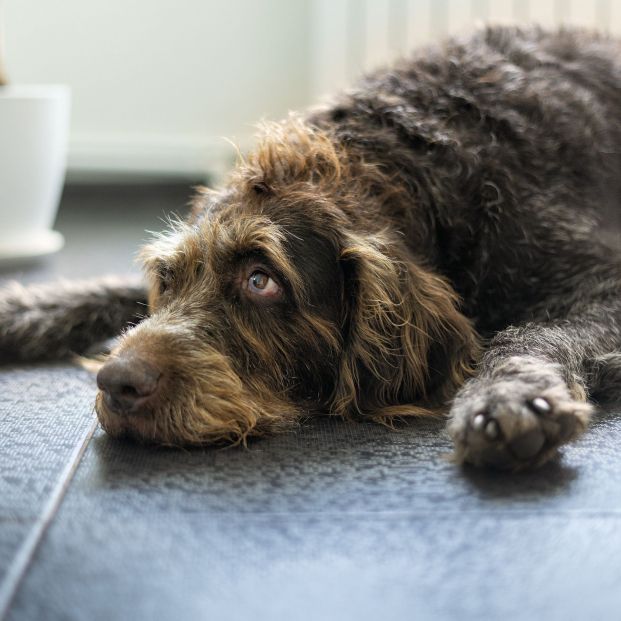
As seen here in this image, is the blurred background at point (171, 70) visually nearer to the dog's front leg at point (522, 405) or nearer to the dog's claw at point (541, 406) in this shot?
the dog's front leg at point (522, 405)

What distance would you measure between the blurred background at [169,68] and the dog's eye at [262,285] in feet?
12.0

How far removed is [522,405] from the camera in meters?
1.70

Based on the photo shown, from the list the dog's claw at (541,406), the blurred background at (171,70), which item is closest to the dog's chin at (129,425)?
the dog's claw at (541,406)

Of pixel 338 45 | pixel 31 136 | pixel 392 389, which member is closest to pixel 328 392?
pixel 392 389

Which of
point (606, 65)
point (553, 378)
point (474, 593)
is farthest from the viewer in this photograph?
point (606, 65)

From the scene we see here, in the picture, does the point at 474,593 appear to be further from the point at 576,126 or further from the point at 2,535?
the point at 576,126

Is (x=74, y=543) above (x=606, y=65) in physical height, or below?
below

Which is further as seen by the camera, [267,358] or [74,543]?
[267,358]

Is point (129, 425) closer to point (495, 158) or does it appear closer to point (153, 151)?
point (495, 158)

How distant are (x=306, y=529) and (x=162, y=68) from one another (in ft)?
16.2

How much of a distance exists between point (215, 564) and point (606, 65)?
2.10 metres

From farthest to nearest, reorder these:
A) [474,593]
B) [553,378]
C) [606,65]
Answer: [606,65]
[553,378]
[474,593]

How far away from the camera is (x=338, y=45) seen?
553cm

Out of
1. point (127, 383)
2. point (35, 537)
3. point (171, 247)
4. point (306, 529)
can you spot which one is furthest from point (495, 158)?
point (35, 537)
